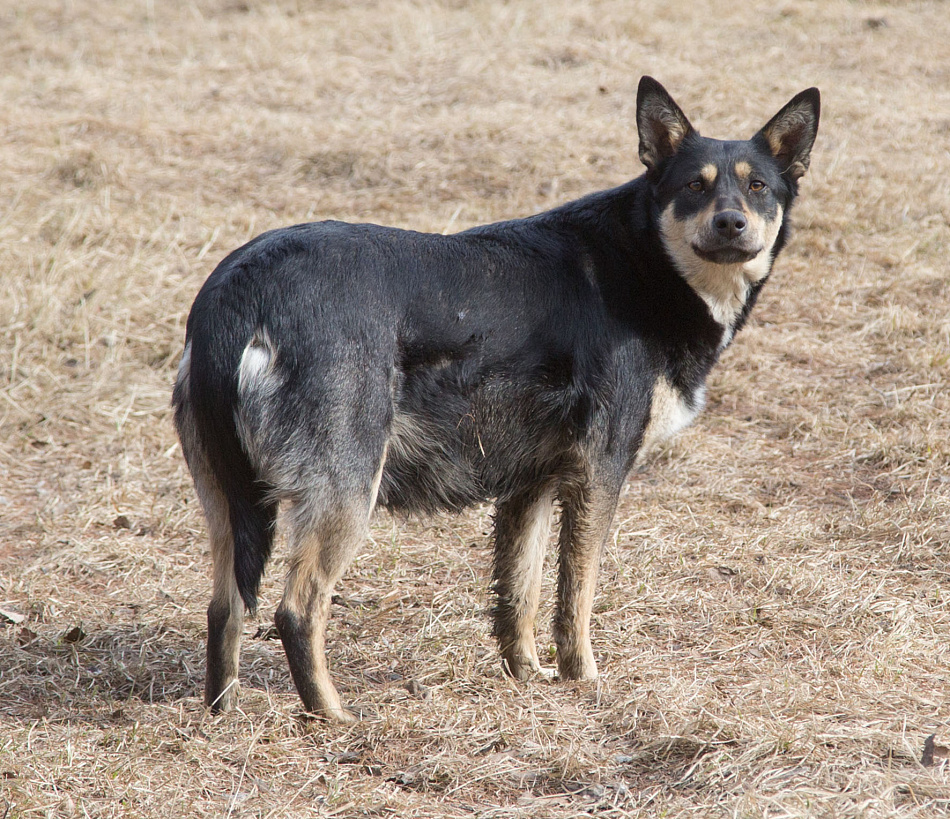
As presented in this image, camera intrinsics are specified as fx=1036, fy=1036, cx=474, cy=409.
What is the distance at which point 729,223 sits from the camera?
395 centimetres

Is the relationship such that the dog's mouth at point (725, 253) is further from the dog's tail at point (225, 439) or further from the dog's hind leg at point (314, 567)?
the dog's tail at point (225, 439)

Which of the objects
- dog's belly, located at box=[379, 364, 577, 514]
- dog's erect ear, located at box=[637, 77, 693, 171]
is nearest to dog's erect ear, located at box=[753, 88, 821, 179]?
dog's erect ear, located at box=[637, 77, 693, 171]

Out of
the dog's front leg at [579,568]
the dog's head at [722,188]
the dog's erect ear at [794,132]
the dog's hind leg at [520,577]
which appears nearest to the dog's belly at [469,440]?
the dog's front leg at [579,568]

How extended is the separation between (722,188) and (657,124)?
42 centimetres

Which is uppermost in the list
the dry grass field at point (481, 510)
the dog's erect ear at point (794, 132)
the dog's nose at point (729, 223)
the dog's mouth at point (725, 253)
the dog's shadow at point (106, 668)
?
the dog's erect ear at point (794, 132)

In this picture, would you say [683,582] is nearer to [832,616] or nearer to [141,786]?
[832,616]

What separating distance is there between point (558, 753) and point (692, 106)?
8312 mm

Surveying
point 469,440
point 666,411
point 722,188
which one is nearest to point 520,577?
point 469,440

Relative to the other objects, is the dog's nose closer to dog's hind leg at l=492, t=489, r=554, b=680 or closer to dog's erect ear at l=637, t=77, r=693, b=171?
dog's erect ear at l=637, t=77, r=693, b=171

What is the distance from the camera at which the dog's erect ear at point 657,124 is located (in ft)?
13.8

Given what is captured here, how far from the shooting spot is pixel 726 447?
6.00m

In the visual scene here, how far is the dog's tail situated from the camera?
3.45 m

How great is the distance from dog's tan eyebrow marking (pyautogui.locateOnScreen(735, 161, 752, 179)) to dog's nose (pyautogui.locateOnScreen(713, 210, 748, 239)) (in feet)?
0.75

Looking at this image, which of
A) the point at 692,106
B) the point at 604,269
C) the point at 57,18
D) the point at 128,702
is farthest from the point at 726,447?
the point at 57,18
